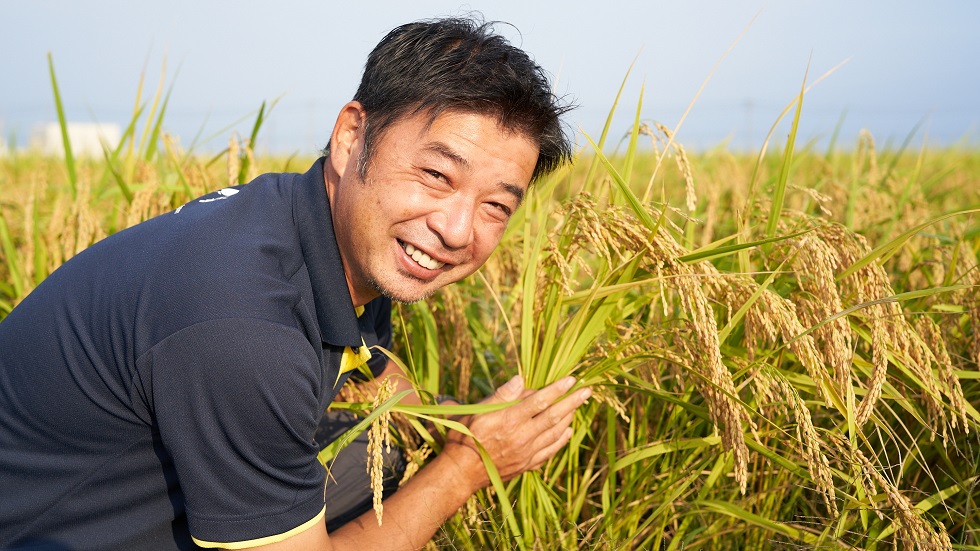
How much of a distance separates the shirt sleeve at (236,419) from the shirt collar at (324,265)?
24cm

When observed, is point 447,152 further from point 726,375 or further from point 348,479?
point 348,479

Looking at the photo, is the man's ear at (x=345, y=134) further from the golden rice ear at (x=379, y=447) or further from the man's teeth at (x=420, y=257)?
the golden rice ear at (x=379, y=447)

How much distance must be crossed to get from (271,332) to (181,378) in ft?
0.66

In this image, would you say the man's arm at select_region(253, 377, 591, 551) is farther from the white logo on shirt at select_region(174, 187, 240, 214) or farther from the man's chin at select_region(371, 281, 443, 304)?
the white logo on shirt at select_region(174, 187, 240, 214)

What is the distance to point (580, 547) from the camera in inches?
86.8

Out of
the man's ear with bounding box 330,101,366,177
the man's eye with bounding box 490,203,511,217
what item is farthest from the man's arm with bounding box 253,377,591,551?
the man's ear with bounding box 330,101,366,177

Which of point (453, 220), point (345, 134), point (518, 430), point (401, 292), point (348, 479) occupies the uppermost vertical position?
point (345, 134)

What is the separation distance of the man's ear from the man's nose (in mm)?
344

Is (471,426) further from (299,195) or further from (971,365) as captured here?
(971,365)

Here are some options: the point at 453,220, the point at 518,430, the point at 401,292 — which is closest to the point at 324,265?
the point at 401,292

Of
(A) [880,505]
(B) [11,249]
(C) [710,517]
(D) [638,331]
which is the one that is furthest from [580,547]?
(B) [11,249]

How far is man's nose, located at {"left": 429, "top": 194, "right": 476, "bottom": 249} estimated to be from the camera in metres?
1.88

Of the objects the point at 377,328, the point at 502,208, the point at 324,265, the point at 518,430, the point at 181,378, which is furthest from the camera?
the point at 377,328

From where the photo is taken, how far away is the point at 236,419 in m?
1.56
